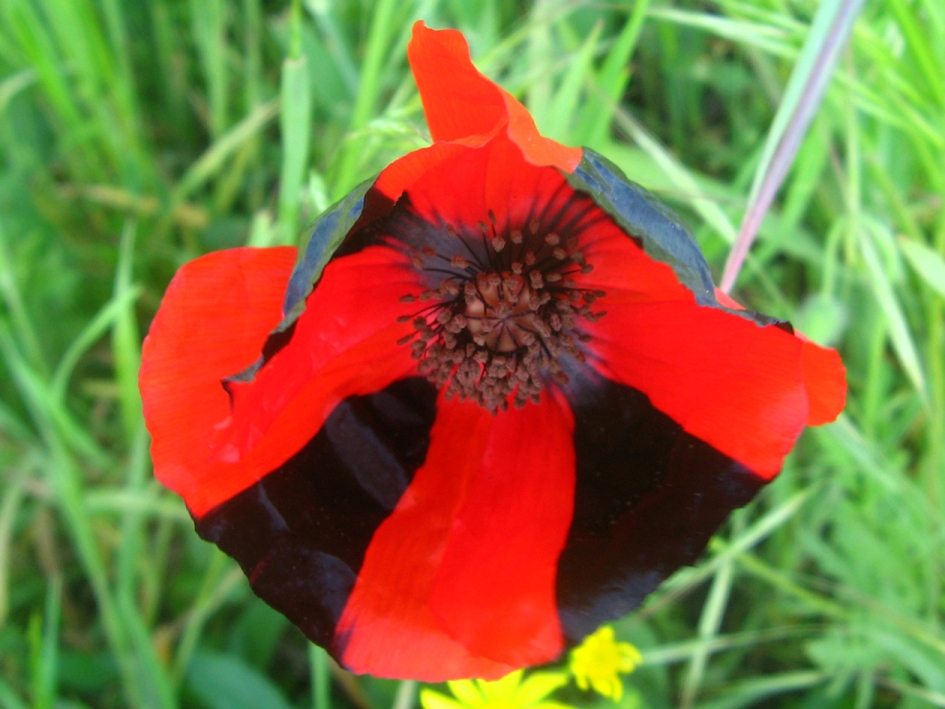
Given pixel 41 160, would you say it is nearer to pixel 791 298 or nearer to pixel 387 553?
pixel 387 553

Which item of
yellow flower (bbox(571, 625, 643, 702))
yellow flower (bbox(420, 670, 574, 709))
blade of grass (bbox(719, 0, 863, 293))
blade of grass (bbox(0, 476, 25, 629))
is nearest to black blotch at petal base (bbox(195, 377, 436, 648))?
yellow flower (bbox(420, 670, 574, 709))

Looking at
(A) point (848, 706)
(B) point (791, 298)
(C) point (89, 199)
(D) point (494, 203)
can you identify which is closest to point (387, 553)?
(D) point (494, 203)

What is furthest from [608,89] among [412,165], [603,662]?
[603,662]

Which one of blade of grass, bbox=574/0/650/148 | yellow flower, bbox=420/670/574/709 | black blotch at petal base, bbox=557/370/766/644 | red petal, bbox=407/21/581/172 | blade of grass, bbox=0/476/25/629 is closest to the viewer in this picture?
red petal, bbox=407/21/581/172

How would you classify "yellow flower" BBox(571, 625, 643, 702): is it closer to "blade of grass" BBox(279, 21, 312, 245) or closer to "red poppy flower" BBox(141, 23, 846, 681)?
"red poppy flower" BBox(141, 23, 846, 681)

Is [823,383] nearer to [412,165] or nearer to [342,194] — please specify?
[412,165]

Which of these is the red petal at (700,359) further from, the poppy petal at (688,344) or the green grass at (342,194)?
the green grass at (342,194)
